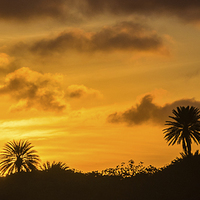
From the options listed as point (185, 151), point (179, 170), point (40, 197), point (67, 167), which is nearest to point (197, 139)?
point (185, 151)

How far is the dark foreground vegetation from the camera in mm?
61125

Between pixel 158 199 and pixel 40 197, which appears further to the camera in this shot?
pixel 40 197

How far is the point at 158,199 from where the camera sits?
5884cm

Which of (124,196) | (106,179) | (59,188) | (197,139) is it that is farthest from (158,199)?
(197,139)

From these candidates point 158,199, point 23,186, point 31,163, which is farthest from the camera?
point 31,163

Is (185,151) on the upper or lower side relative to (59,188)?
upper

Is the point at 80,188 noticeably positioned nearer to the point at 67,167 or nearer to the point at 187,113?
the point at 67,167

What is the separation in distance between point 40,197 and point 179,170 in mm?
22518

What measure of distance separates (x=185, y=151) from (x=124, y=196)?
20.4 metres

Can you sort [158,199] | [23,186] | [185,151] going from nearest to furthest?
1. [158,199]
2. [23,186]
3. [185,151]

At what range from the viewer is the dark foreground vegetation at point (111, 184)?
201 feet

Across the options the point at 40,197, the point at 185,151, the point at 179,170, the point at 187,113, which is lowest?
the point at 40,197

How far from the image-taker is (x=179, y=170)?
65438 mm

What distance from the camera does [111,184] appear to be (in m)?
66.5
